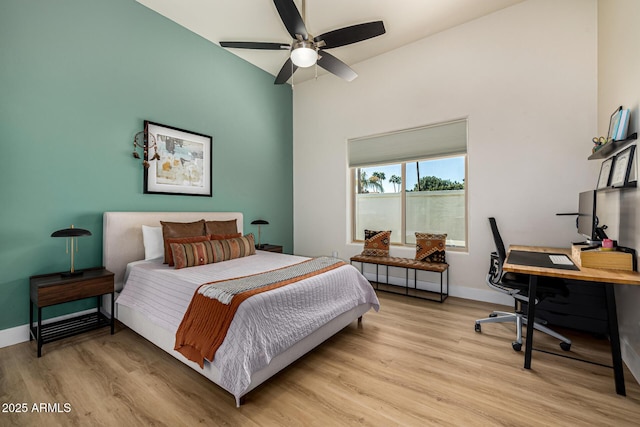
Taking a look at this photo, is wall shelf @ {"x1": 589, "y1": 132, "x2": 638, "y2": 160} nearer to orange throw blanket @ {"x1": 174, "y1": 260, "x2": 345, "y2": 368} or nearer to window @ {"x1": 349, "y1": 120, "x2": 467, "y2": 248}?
window @ {"x1": 349, "y1": 120, "x2": 467, "y2": 248}

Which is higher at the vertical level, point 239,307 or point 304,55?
point 304,55

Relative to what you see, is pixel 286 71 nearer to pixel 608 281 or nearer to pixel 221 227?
pixel 221 227

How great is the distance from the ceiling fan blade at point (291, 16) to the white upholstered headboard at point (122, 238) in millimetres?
2483

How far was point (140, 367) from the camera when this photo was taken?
2.01 m

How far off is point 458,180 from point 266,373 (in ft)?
11.1

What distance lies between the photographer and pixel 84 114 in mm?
2727

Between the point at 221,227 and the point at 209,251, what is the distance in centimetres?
73

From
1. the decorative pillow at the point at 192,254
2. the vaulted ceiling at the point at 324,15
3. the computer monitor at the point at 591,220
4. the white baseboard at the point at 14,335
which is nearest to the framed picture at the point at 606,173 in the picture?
the computer monitor at the point at 591,220

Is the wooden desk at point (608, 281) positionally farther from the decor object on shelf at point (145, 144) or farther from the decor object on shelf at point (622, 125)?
the decor object on shelf at point (145, 144)

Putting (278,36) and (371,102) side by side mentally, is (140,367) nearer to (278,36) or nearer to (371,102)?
(278,36)

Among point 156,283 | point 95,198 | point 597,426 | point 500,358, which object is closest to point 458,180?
point 500,358

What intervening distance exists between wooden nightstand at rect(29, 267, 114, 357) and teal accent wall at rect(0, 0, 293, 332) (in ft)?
0.45

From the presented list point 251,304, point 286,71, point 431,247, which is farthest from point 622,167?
point 286,71

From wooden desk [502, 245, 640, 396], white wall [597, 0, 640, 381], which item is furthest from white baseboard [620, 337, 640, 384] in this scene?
wooden desk [502, 245, 640, 396]
